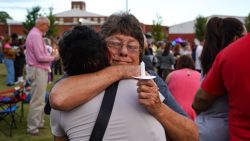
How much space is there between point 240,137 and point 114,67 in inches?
51.6

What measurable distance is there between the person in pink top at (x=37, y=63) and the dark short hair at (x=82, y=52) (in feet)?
16.0

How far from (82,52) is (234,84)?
128 cm

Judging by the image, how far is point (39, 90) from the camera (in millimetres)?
6848

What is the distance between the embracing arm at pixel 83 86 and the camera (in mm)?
1702

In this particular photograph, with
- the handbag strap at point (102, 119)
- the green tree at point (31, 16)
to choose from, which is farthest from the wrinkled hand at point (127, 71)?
the green tree at point (31, 16)

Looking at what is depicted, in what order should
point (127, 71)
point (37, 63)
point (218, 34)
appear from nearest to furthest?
point (127, 71)
point (218, 34)
point (37, 63)

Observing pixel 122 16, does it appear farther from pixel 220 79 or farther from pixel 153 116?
pixel 220 79

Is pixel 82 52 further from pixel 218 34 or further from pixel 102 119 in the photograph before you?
pixel 218 34

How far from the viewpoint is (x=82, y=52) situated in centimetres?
173

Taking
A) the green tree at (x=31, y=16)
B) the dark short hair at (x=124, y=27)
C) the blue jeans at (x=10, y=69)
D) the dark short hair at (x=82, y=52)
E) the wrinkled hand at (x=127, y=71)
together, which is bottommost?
the blue jeans at (x=10, y=69)

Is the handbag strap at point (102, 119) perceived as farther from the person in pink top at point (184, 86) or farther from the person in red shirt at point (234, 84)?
the person in pink top at point (184, 86)

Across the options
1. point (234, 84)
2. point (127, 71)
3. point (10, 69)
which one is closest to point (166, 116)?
point (127, 71)

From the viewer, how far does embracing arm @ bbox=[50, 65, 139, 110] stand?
1.70 metres

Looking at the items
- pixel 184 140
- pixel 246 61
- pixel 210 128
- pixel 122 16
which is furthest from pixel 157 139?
pixel 210 128
